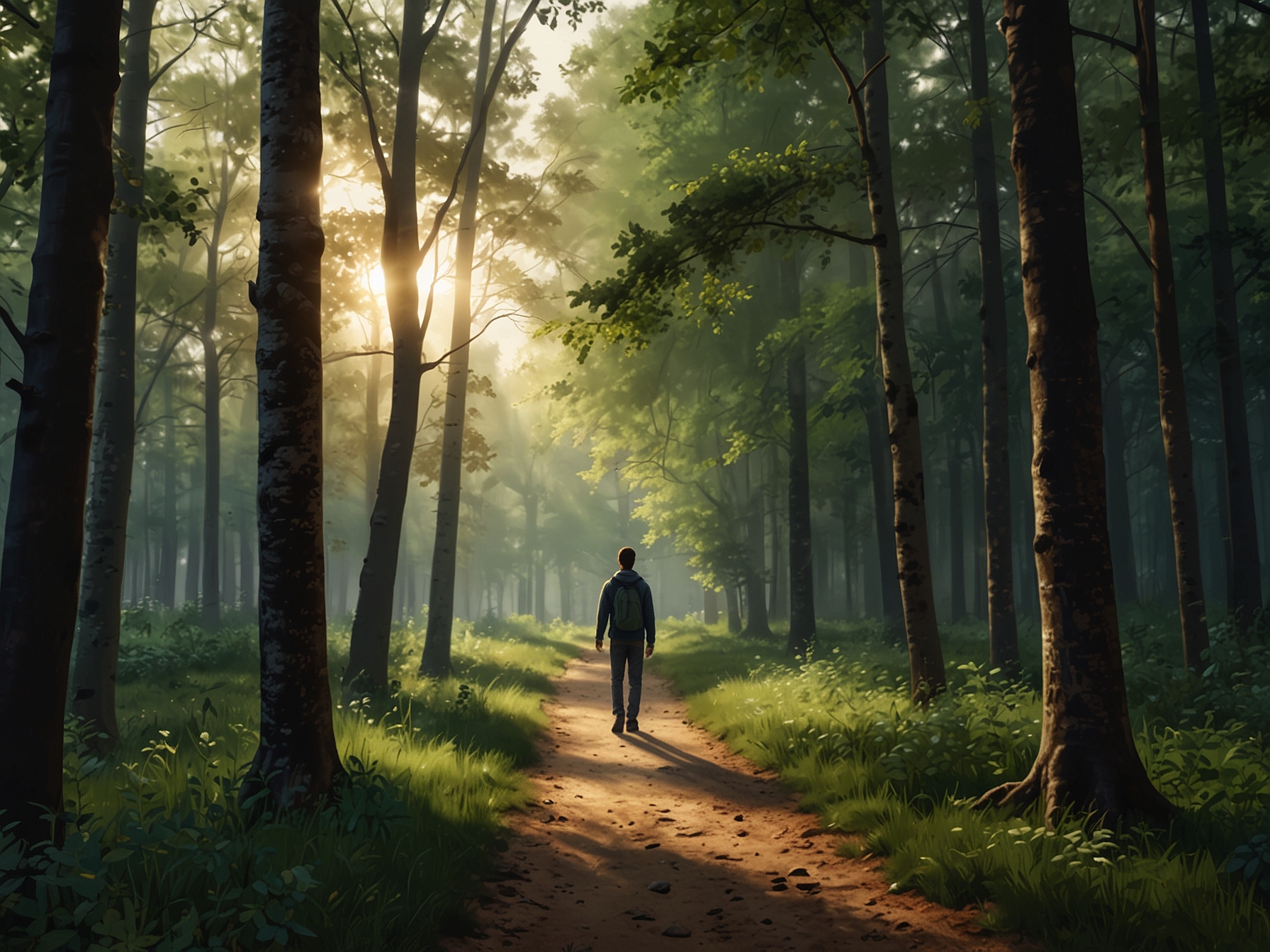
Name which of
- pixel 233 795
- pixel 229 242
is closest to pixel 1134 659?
pixel 233 795

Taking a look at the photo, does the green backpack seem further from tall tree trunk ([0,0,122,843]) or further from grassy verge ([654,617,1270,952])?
tall tree trunk ([0,0,122,843])

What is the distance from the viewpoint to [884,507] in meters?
15.7

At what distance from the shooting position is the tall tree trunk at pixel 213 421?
62.1 feet

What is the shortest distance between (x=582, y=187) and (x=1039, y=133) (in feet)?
39.6

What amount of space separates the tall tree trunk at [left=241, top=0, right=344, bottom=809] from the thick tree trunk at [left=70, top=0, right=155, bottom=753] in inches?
116

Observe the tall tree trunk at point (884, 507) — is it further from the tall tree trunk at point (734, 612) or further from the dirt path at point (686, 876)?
the dirt path at point (686, 876)

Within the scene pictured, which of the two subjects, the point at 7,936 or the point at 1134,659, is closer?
the point at 7,936

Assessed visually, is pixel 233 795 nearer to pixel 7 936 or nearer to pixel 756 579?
pixel 7 936


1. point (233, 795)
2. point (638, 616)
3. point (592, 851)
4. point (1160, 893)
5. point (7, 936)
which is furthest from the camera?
point (638, 616)

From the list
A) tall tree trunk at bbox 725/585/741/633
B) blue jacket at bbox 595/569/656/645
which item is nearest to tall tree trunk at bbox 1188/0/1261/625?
blue jacket at bbox 595/569/656/645

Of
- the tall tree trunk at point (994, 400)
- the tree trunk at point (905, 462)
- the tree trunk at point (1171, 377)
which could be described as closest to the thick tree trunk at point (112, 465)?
the tree trunk at point (905, 462)

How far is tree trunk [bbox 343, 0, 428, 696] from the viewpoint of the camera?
9391mm

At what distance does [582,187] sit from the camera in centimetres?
1581

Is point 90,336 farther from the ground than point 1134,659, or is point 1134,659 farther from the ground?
point 90,336
